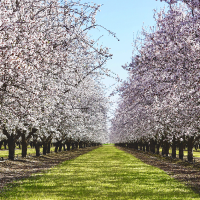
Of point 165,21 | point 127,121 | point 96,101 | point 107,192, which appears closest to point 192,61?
point 165,21

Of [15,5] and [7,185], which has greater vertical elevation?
[15,5]

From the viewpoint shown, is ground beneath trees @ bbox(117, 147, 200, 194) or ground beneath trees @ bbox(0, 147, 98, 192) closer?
ground beneath trees @ bbox(117, 147, 200, 194)

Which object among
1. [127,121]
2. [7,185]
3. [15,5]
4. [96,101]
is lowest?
[7,185]

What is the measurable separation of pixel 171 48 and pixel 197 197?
6.35 metres

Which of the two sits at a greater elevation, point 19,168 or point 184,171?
point 184,171

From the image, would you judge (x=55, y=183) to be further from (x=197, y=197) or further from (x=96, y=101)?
(x=96, y=101)

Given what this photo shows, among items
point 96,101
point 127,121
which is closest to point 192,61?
point 96,101

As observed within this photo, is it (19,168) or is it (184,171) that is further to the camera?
(19,168)

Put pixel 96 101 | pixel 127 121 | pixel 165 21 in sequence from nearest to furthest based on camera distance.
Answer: pixel 165 21 < pixel 96 101 < pixel 127 121

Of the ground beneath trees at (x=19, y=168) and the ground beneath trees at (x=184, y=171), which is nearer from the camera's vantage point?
the ground beneath trees at (x=184, y=171)

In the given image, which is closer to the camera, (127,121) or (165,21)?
(165,21)

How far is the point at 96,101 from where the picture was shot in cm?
2819

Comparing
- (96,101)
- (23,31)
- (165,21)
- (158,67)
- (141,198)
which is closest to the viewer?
(23,31)

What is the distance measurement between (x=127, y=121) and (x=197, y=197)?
19.7 metres
